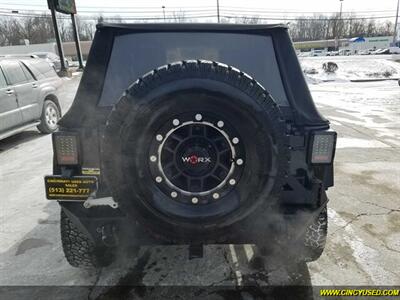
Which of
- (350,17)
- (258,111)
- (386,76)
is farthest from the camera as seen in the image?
(350,17)

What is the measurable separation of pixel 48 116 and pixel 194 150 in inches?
268

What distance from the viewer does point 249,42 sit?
2.37m

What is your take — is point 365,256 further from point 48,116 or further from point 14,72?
point 48,116

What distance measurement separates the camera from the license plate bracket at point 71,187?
81.0 inches

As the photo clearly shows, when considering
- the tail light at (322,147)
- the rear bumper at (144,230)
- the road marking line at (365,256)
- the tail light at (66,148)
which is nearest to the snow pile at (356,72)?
the road marking line at (365,256)

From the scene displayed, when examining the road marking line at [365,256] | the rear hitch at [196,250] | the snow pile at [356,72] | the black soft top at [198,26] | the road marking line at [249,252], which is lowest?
the snow pile at [356,72]

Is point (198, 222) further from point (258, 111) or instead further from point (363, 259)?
point (363, 259)

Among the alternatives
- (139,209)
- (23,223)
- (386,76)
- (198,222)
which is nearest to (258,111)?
(198,222)

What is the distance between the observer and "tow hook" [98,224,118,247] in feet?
6.92

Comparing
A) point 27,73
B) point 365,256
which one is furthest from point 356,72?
point 365,256

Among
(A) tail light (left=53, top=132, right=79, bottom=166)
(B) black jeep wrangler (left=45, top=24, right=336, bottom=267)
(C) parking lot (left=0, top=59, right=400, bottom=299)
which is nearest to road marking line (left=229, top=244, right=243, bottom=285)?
(C) parking lot (left=0, top=59, right=400, bottom=299)

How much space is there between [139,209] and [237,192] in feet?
1.97

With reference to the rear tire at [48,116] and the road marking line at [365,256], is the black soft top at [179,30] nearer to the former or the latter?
the road marking line at [365,256]

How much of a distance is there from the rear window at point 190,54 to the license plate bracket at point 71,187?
0.60m
